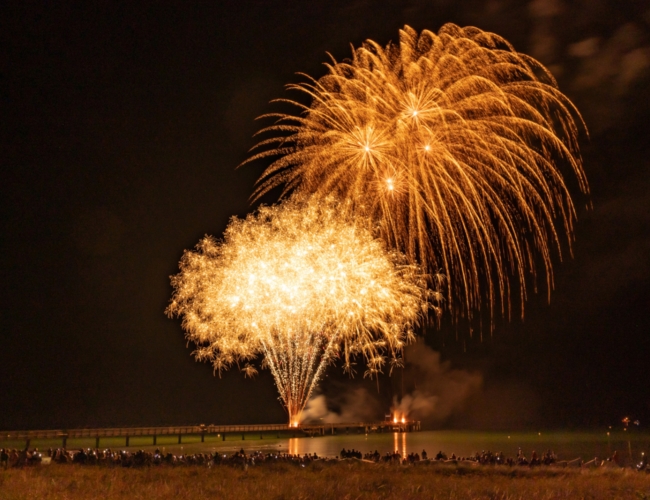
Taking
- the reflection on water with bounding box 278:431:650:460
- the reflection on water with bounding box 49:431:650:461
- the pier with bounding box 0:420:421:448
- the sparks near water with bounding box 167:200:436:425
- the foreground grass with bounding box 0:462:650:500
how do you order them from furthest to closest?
the pier with bounding box 0:420:421:448 → the reflection on water with bounding box 278:431:650:460 → the reflection on water with bounding box 49:431:650:461 → the sparks near water with bounding box 167:200:436:425 → the foreground grass with bounding box 0:462:650:500

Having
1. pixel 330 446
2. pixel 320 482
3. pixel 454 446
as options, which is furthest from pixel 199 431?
pixel 320 482

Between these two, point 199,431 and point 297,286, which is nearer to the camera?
point 297,286

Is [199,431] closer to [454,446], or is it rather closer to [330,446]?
[330,446]

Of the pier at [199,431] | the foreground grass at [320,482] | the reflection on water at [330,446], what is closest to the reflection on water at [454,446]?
the reflection on water at [330,446]

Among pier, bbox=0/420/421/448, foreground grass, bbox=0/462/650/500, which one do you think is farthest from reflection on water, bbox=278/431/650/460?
foreground grass, bbox=0/462/650/500

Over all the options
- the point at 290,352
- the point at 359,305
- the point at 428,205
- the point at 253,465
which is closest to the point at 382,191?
the point at 428,205

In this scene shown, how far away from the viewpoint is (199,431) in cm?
5884

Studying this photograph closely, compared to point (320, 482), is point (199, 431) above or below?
below

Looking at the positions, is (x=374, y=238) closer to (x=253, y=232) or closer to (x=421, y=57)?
(x=253, y=232)

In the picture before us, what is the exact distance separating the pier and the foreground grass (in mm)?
20436

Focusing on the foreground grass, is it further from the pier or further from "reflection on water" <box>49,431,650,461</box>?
the pier

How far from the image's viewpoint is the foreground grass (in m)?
17.5

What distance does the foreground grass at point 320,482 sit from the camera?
17531mm

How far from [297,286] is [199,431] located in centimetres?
2677
